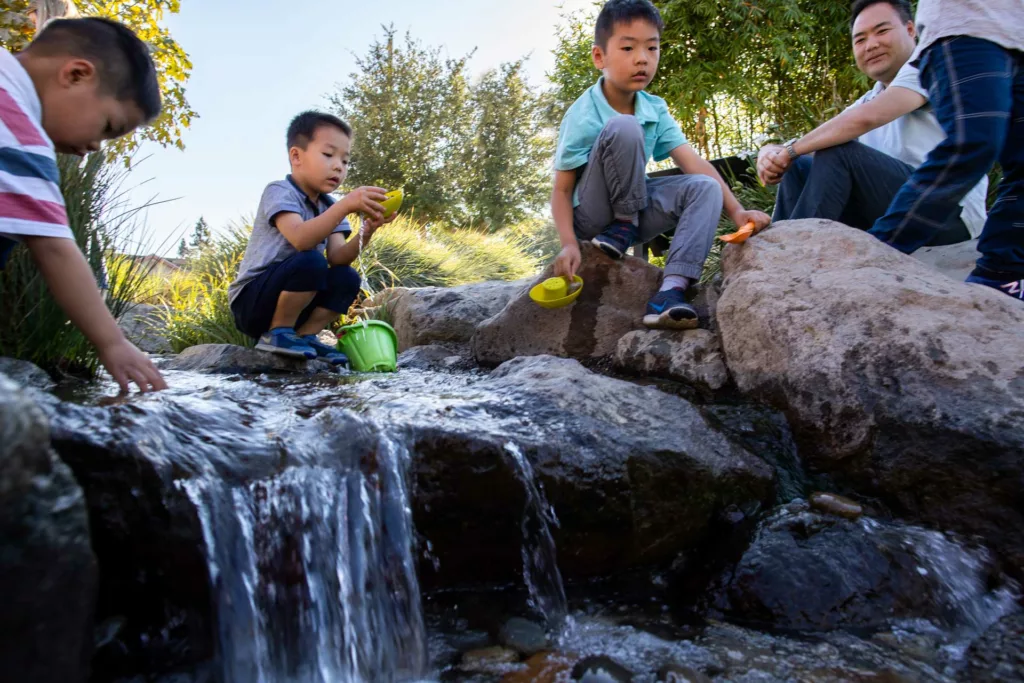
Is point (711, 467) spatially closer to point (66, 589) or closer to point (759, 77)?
point (66, 589)

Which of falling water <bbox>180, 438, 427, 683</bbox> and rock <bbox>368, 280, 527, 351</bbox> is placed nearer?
falling water <bbox>180, 438, 427, 683</bbox>

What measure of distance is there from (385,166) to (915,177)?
1805cm

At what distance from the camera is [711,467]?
199 centimetres

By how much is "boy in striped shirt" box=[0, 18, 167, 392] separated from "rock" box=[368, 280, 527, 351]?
2716mm

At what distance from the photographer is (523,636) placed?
1.62 m

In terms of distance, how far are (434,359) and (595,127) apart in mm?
1520

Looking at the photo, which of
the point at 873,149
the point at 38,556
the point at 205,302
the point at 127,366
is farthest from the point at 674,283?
the point at 205,302

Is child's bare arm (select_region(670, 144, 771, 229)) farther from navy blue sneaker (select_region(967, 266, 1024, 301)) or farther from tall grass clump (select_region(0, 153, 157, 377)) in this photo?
tall grass clump (select_region(0, 153, 157, 377))

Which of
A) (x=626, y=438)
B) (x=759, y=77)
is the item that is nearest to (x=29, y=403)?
(x=626, y=438)

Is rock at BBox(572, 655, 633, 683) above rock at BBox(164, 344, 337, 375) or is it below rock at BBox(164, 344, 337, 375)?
below

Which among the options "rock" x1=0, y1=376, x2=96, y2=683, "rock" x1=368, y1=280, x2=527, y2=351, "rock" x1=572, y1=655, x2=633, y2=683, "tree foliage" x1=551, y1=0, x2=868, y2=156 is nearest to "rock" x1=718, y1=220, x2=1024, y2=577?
"rock" x1=572, y1=655, x2=633, y2=683

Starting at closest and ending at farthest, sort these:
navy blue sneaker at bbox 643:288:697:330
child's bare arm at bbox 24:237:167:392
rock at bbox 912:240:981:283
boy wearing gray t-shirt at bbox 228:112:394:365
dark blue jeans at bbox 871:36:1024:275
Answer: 1. child's bare arm at bbox 24:237:167:392
2. dark blue jeans at bbox 871:36:1024:275
3. navy blue sneaker at bbox 643:288:697:330
4. boy wearing gray t-shirt at bbox 228:112:394:365
5. rock at bbox 912:240:981:283

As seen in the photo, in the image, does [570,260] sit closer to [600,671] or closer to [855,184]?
[855,184]

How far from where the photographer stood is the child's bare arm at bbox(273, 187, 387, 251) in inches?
113
